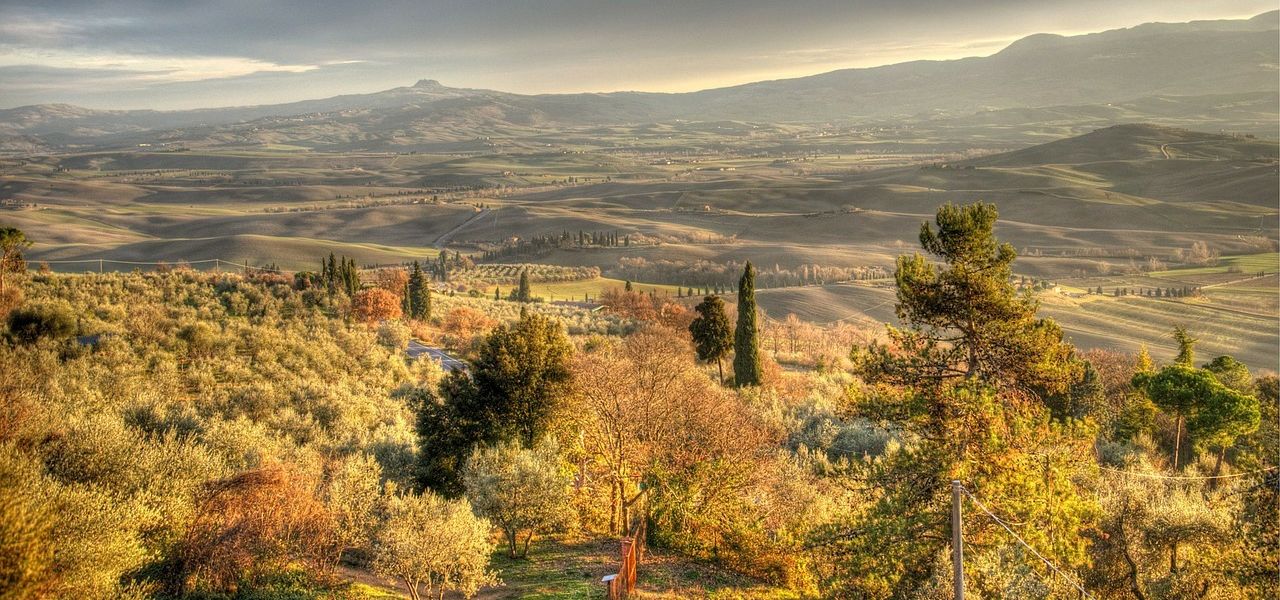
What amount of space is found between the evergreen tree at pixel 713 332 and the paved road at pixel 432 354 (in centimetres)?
1335

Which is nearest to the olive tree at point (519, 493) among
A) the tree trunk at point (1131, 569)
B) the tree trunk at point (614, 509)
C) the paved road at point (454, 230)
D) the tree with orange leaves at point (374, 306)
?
the tree trunk at point (614, 509)

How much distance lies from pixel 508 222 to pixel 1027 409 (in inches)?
5144

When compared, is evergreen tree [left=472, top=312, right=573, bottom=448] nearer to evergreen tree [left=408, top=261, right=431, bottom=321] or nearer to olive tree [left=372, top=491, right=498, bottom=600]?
olive tree [left=372, top=491, right=498, bottom=600]

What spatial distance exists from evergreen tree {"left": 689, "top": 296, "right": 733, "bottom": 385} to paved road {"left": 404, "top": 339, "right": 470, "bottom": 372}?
13353mm

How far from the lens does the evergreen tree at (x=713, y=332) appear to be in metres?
40.9

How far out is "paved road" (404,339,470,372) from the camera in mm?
35475

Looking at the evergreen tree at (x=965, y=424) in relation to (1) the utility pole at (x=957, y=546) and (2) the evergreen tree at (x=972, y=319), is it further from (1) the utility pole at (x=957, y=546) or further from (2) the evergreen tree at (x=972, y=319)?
(1) the utility pole at (x=957, y=546)

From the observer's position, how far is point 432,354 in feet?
125

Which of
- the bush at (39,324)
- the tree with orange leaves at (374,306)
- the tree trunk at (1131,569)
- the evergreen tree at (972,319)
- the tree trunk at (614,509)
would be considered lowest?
the tree trunk at (614,509)

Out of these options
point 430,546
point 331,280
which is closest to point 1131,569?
point 430,546

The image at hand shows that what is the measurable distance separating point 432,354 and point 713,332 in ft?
49.5

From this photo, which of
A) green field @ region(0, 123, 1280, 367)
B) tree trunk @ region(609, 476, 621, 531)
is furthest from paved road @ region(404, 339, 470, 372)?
green field @ region(0, 123, 1280, 367)

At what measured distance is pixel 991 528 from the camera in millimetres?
11656

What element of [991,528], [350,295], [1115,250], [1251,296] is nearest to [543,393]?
[991,528]
